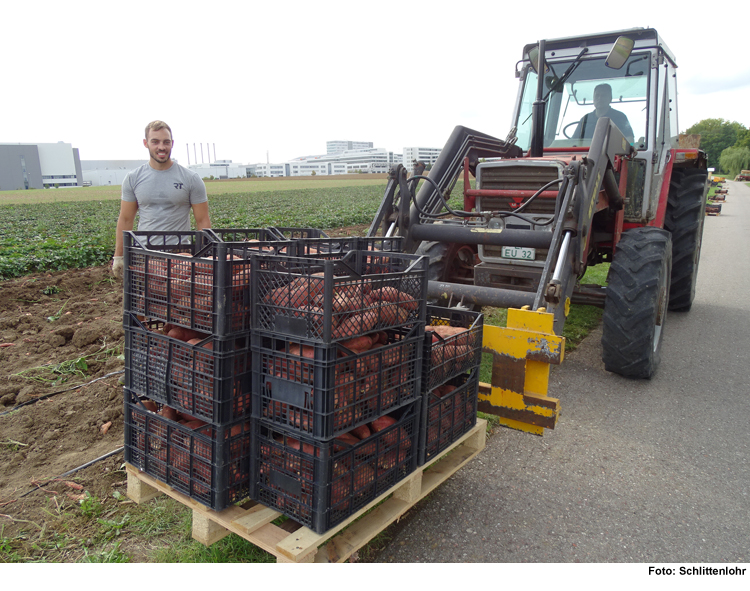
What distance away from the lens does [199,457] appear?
2359 millimetres

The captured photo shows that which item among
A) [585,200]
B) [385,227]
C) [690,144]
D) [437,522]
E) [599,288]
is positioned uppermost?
[690,144]

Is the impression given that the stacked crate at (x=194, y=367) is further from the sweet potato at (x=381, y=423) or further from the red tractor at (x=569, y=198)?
the red tractor at (x=569, y=198)

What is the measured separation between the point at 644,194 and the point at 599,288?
1.20 metres

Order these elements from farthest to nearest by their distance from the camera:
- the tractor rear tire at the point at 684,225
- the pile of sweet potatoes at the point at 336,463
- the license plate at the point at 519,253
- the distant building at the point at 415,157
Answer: the tractor rear tire at the point at 684,225 → the distant building at the point at 415,157 → the license plate at the point at 519,253 → the pile of sweet potatoes at the point at 336,463

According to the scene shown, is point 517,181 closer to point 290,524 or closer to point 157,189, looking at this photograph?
point 157,189

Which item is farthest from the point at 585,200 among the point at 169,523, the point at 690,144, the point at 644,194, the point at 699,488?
the point at 690,144

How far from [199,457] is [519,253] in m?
3.41

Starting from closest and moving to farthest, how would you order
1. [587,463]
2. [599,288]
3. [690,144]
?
[587,463], [599,288], [690,144]

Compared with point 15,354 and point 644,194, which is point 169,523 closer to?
point 15,354

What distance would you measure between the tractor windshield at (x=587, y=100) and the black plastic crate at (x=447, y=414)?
3.77 metres

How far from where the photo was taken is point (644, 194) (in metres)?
5.44

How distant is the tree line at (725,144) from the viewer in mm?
77688

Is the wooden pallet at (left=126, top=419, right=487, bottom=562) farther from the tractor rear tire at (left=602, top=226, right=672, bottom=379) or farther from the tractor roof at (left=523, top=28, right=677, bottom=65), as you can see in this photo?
the tractor roof at (left=523, top=28, right=677, bottom=65)

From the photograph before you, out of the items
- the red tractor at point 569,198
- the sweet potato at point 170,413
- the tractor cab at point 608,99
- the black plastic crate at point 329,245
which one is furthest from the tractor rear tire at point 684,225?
the sweet potato at point 170,413
